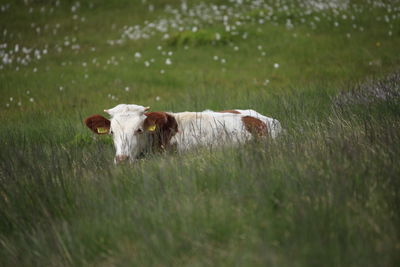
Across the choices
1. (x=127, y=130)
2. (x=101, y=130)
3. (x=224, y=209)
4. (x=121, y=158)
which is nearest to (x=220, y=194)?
(x=224, y=209)

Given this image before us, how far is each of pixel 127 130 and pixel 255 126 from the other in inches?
68.0

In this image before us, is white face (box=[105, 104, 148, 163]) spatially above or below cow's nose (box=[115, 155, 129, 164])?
above

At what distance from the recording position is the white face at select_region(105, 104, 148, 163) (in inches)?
198

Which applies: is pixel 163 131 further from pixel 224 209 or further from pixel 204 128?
pixel 224 209

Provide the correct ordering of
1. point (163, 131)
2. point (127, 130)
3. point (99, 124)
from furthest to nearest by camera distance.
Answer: point (163, 131) → point (99, 124) → point (127, 130)

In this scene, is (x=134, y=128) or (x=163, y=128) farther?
(x=163, y=128)

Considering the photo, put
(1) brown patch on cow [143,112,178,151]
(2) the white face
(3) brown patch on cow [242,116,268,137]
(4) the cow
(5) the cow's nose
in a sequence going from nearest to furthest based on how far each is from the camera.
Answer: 1. (5) the cow's nose
2. (2) the white face
3. (4) the cow
4. (1) brown patch on cow [143,112,178,151]
5. (3) brown patch on cow [242,116,268,137]

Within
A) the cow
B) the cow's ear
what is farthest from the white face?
the cow's ear

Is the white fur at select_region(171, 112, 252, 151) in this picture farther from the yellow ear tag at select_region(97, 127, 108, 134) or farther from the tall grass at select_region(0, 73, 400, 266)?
the tall grass at select_region(0, 73, 400, 266)

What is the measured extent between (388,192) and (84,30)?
17906 millimetres

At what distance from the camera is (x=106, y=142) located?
23.0 ft

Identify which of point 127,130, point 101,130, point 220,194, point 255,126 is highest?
point 220,194

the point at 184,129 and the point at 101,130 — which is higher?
the point at 101,130

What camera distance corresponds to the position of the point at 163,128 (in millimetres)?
5719
